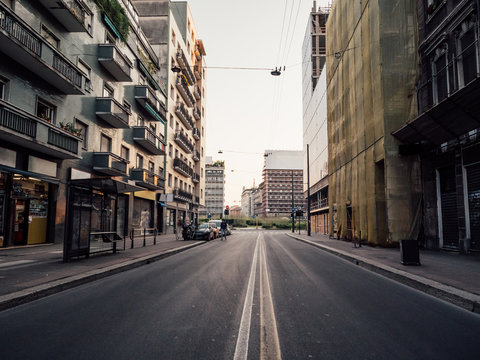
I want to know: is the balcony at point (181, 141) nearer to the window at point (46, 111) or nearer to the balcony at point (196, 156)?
the balcony at point (196, 156)

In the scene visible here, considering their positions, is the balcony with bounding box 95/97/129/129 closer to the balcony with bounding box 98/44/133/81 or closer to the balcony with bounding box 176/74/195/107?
the balcony with bounding box 98/44/133/81

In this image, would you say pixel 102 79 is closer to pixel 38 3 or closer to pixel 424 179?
pixel 38 3

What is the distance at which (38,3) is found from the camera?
14930 millimetres

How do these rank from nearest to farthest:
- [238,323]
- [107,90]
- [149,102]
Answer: [238,323]
[107,90]
[149,102]

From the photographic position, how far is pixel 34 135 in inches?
533

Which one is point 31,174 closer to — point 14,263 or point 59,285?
point 14,263

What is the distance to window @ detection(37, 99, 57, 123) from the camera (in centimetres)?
1546

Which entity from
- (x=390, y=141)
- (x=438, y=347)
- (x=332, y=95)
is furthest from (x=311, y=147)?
(x=438, y=347)

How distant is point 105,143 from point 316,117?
28125 mm

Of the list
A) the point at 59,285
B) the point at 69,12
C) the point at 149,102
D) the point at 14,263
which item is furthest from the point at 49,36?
the point at 59,285

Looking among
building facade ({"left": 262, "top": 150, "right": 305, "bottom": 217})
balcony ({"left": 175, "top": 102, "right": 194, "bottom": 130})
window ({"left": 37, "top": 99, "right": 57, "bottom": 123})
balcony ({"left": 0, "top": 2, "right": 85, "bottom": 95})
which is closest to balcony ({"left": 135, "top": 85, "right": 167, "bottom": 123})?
balcony ({"left": 175, "top": 102, "right": 194, "bottom": 130})

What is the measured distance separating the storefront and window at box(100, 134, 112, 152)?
18.7ft

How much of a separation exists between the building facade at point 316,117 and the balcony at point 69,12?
67.7 ft

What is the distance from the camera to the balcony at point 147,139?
25.5 metres
